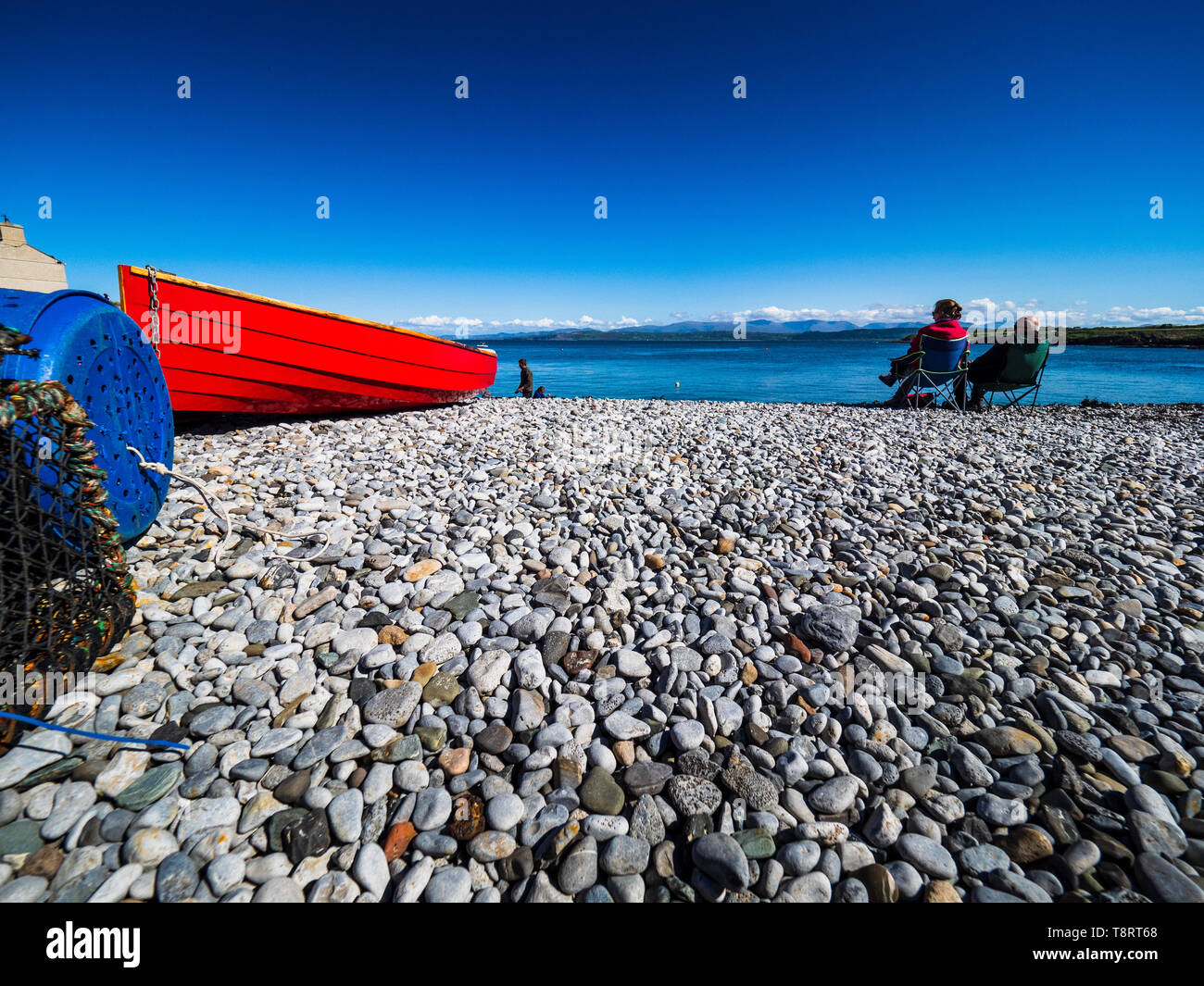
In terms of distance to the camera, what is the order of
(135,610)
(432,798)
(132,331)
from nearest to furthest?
(432,798), (135,610), (132,331)

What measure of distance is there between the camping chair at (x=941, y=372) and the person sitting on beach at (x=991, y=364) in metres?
0.14

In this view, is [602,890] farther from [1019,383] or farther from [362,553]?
[1019,383]

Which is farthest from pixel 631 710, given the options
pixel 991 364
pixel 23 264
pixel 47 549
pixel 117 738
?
pixel 23 264

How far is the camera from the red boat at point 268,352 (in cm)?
607

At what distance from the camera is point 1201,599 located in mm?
3328

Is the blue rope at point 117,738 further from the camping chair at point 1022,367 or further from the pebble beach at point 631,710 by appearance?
the camping chair at point 1022,367

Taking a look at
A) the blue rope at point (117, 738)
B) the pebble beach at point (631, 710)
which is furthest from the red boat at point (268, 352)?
the blue rope at point (117, 738)

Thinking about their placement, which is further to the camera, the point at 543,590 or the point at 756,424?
the point at 756,424

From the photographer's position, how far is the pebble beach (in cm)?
172
